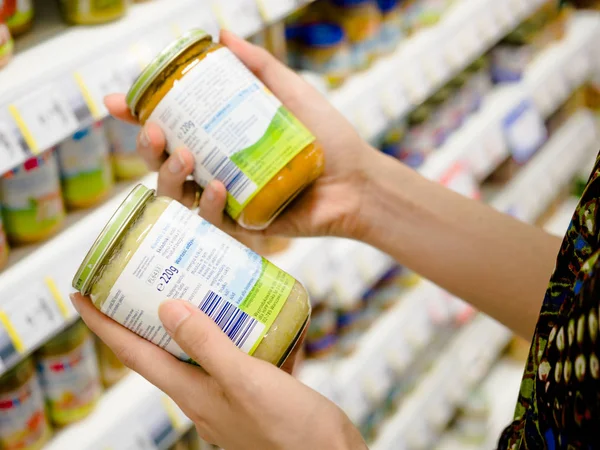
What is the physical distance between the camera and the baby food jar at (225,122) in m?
0.82

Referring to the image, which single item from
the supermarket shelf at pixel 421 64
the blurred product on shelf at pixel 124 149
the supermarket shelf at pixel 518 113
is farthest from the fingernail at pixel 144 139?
the supermarket shelf at pixel 518 113

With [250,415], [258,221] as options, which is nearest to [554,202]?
[258,221]

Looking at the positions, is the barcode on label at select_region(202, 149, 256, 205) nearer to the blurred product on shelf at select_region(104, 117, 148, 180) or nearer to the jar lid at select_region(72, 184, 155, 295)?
the jar lid at select_region(72, 184, 155, 295)

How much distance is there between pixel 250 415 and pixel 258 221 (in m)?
0.26

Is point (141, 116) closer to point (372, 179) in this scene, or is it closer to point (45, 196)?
point (45, 196)

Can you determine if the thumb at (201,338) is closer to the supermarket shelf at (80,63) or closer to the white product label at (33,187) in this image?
the supermarket shelf at (80,63)

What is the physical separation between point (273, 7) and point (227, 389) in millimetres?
734

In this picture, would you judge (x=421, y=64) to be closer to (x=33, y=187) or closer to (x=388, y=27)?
(x=388, y=27)

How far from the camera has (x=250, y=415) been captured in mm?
685

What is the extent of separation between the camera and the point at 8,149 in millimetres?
877

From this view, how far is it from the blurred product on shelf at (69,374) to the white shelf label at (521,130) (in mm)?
1367

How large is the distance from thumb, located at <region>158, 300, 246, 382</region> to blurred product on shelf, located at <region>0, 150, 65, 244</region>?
0.44 m

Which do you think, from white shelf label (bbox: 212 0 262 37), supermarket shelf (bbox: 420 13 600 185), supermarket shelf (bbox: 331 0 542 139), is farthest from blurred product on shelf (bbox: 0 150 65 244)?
supermarket shelf (bbox: 420 13 600 185)

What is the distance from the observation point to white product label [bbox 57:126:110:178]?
3.57 ft
